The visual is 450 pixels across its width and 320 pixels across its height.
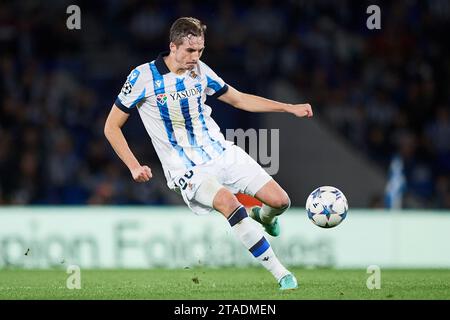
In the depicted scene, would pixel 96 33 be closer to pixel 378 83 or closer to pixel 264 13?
pixel 264 13

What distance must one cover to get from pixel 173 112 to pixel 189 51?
1.80 ft

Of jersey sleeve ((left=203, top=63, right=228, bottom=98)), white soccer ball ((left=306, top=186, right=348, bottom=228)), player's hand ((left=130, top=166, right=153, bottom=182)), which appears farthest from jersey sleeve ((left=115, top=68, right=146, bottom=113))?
white soccer ball ((left=306, top=186, right=348, bottom=228))

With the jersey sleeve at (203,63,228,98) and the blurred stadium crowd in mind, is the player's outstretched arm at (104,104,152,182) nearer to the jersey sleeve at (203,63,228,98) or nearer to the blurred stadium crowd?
the jersey sleeve at (203,63,228,98)

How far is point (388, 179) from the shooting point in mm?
15094

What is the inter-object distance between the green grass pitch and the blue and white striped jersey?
3.26 feet

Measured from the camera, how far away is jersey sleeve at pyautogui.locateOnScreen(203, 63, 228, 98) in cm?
831

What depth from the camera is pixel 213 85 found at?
835 centimetres

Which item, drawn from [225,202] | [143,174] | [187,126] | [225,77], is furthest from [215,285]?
[225,77]

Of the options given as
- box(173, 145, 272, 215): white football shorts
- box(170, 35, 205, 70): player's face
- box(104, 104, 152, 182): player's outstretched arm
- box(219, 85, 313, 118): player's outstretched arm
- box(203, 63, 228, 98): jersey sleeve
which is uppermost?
box(170, 35, 205, 70): player's face

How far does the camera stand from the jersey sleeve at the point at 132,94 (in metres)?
7.96

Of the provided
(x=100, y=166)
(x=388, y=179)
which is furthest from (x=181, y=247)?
(x=388, y=179)

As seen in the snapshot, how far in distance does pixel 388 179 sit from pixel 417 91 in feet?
5.89

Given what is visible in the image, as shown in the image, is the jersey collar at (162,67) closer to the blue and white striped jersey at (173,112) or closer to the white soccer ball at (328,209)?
the blue and white striped jersey at (173,112)

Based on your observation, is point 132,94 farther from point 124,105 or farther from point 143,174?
point 143,174
